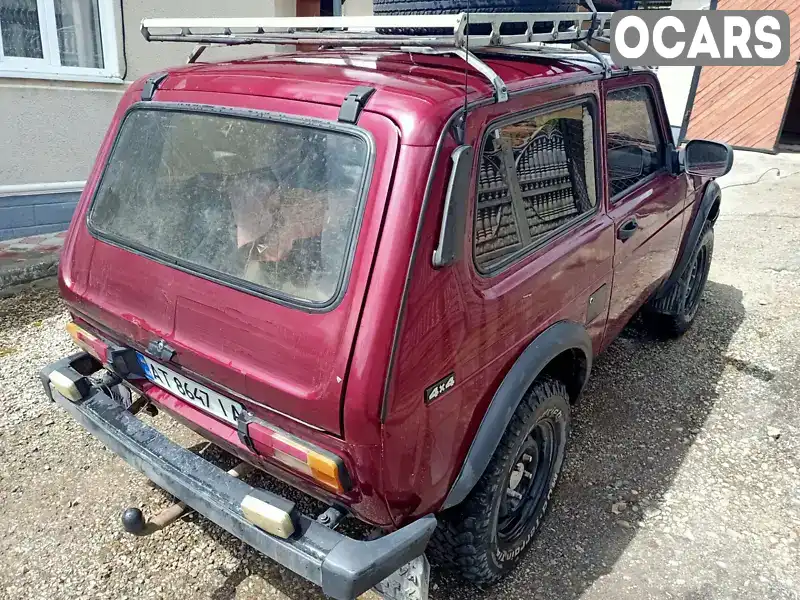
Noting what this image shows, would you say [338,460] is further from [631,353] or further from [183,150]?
[631,353]

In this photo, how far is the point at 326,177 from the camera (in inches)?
71.1

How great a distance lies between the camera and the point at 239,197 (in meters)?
1.98

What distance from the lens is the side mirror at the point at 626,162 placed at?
2.82 metres

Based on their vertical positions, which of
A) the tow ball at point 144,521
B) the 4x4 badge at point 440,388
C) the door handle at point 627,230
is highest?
the door handle at point 627,230

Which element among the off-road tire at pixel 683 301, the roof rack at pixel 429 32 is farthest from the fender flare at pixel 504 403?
the off-road tire at pixel 683 301

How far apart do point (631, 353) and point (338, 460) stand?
301 centimetres

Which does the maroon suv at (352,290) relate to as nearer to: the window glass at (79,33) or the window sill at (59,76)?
the window sill at (59,76)

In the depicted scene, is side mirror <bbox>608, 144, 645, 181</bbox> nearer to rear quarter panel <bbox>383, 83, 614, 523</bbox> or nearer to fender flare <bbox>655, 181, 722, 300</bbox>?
rear quarter panel <bbox>383, 83, 614, 523</bbox>

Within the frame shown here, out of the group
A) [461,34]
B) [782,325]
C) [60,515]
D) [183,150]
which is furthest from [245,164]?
[782,325]

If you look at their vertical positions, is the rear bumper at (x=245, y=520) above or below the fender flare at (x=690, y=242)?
below

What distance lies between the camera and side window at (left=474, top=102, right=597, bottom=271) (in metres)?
2.00

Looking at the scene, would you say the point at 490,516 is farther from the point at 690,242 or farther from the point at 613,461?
the point at 690,242

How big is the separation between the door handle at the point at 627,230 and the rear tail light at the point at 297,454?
1.73m

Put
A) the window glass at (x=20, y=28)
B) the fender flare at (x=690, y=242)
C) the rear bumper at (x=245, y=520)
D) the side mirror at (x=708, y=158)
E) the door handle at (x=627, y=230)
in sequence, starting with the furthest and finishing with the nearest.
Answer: the window glass at (x=20, y=28) → the fender flare at (x=690, y=242) → the side mirror at (x=708, y=158) → the door handle at (x=627, y=230) → the rear bumper at (x=245, y=520)
